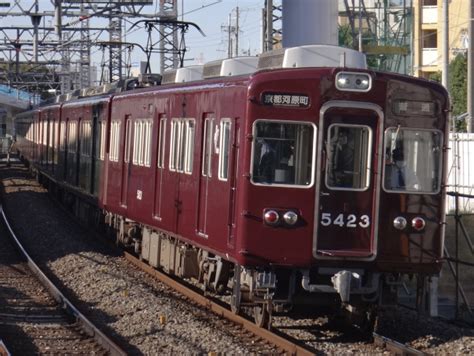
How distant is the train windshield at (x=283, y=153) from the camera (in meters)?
10.3

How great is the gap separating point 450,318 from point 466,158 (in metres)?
12.0

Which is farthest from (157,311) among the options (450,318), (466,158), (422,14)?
(422,14)

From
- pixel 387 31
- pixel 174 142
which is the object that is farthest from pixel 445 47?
pixel 387 31

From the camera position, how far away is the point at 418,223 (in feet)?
34.7

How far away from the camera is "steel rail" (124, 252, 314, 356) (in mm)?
9883

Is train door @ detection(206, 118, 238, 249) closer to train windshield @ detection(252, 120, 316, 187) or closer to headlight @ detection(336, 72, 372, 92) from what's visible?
train windshield @ detection(252, 120, 316, 187)

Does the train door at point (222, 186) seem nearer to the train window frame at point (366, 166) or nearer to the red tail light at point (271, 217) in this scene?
the red tail light at point (271, 217)

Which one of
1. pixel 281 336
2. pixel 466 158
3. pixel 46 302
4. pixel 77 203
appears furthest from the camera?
pixel 77 203

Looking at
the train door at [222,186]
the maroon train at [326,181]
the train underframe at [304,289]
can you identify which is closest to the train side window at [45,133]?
the train underframe at [304,289]

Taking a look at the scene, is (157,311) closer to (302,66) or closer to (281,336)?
(281,336)

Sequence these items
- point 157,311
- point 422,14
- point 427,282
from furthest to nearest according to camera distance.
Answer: point 422,14, point 157,311, point 427,282

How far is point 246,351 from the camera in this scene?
10.0 m

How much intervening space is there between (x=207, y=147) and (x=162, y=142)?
2.71 m

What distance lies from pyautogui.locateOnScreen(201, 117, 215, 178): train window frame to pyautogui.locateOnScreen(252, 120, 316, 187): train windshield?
1.60m
